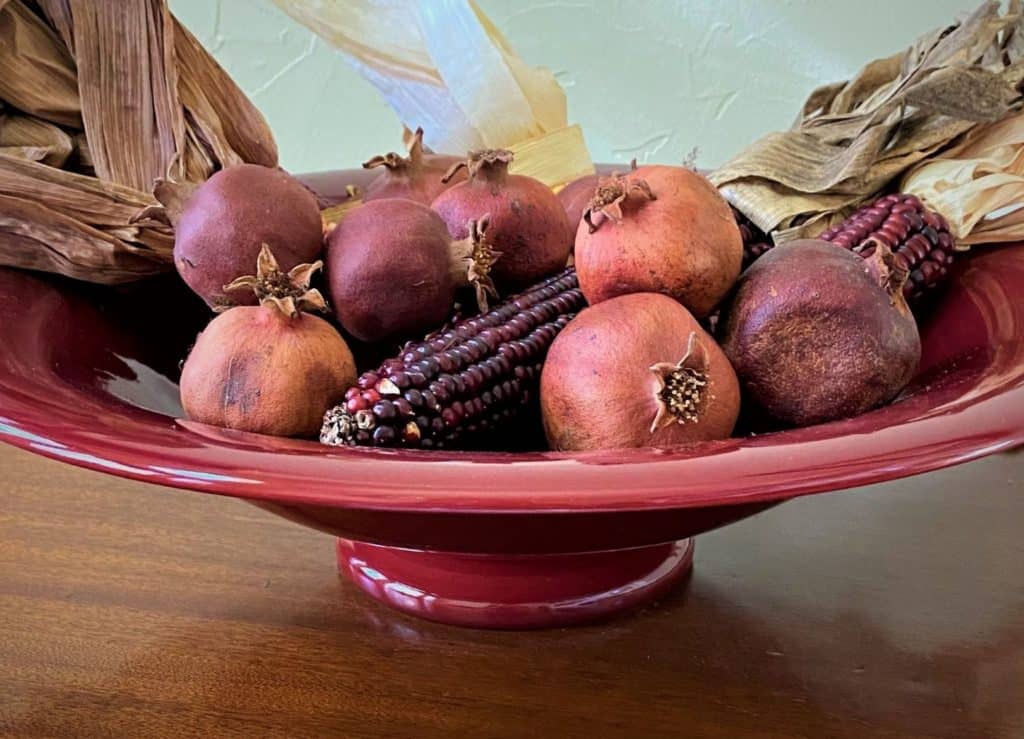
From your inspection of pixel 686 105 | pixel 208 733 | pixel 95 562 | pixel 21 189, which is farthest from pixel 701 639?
pixel 686 105

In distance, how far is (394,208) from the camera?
1.67 ft

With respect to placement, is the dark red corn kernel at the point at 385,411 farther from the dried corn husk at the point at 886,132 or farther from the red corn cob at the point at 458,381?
the dried corn husk at the point at 886,132

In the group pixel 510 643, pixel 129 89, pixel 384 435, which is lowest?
pixel 510 643

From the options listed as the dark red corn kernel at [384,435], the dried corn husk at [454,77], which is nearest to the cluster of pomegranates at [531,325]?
the dark red corn kernel at [384,435]

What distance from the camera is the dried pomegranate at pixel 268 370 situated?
44 centimetres

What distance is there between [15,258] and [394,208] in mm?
234

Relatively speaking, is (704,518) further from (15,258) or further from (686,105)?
(686,105)

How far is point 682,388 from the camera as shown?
0.41 meters

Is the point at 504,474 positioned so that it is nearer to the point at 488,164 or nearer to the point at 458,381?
the point at 458,381

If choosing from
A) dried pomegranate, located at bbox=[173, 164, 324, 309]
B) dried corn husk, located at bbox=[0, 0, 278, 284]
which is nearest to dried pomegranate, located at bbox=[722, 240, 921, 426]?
dried pomegranate, located at bbox=[173, 164, 324, 309]

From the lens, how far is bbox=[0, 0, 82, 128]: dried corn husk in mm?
621

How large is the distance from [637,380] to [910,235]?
0.25m

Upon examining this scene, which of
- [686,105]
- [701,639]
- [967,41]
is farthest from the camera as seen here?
[686,105]

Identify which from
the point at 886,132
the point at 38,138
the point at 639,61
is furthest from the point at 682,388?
the point at 639,61
